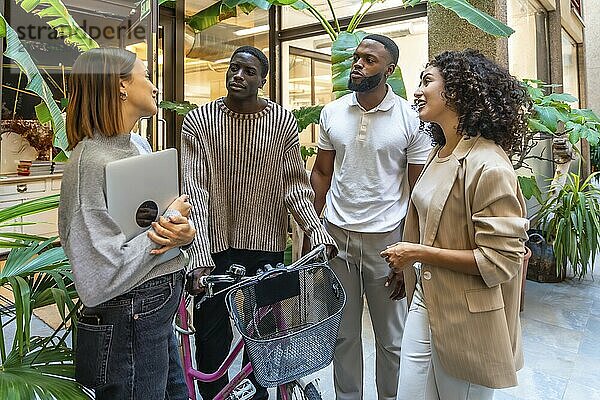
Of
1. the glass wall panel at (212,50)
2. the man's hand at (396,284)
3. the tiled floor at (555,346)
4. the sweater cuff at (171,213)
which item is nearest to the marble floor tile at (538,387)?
the tiled floor at (555,346)

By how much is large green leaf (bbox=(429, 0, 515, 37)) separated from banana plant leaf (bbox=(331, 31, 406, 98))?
0.47 m

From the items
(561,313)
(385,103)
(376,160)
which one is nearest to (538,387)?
(561,313)

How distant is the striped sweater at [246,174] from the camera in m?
1.80

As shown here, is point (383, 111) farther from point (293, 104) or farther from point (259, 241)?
point (293, 104)

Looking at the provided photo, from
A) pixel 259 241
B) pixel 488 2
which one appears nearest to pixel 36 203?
pixel 259 241

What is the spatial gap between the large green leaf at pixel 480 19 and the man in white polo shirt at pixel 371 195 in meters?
0.93

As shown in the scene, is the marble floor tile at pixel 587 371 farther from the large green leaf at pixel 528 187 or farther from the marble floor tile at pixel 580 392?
the large green leaf at pixel 528 187

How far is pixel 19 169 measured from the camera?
5.18m

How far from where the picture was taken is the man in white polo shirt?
6.53 ft

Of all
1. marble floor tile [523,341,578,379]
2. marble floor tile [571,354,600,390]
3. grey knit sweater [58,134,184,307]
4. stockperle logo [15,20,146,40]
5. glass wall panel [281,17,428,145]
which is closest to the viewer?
grey knit sweater [58,134,184,307]

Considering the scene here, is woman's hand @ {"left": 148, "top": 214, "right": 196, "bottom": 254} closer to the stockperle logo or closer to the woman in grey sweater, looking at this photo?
the woman in grey sweater

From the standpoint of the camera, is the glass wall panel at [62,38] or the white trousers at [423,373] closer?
the white trousers at [423,373]

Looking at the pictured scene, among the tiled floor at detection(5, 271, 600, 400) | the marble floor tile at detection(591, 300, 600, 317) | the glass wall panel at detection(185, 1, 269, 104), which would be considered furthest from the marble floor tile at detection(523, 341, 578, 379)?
the glass wall panel at detection(185, 1, 269, 104)

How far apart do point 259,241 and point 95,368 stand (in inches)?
32.1
